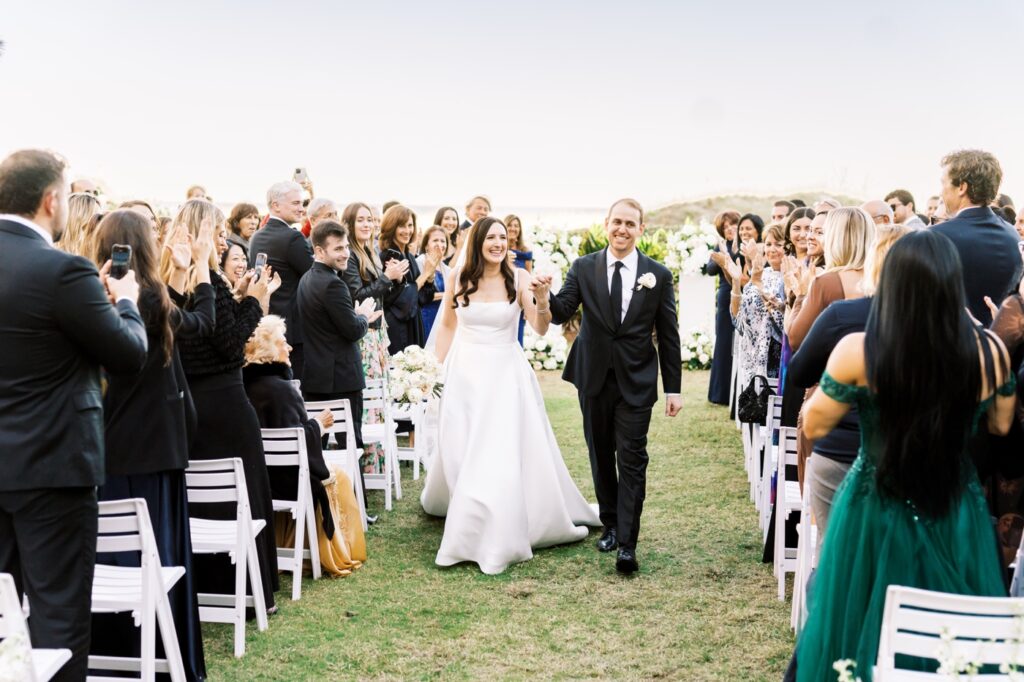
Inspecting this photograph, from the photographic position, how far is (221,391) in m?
4.86

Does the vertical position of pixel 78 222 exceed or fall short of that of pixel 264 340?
it exceeds it

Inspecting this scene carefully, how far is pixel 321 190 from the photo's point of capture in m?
24.0

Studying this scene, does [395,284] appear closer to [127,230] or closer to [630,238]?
[630,238]

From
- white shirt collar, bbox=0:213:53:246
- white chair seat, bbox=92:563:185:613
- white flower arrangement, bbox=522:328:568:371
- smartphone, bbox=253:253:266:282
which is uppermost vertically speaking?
white shirt collar, bbox=0:213:53:246

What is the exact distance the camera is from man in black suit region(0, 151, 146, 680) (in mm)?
3039

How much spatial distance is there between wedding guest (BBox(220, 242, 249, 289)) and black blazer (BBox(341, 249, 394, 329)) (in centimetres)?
198

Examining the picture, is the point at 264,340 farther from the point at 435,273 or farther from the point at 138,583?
the point at 435,273

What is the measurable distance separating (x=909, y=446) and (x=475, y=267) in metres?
3.74

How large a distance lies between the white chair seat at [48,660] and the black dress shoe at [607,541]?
371 centimetres

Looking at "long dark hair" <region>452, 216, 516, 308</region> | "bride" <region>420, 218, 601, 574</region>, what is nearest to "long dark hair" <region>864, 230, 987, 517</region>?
"bride" <region>420, 218, 601, 574</region>

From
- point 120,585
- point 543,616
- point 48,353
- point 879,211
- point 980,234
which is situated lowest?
point 543,616

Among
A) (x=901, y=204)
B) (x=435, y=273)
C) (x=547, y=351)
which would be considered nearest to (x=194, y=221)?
(x=435, y=273)

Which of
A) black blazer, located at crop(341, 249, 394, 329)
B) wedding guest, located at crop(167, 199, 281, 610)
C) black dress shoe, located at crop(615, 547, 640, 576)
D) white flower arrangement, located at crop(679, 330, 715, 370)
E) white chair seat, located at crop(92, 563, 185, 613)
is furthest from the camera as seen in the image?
white flower arrangement, located at crop(679, 330, 715, 370)

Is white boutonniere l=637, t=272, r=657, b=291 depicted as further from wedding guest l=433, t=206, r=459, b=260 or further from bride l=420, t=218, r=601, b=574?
wedding guest l=433, t=206, r=459, b=260
